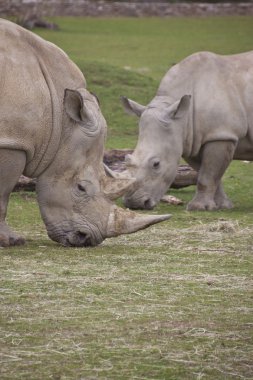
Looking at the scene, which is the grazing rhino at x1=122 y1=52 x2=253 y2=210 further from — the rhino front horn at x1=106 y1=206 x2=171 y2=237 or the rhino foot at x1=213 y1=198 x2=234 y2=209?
the rhino front horn at x1=106 y1=206 x2=171 y2=237

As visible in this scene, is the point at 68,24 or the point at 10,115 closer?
the point at 10,115

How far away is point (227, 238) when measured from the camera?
10.1 meters

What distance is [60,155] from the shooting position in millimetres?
9359

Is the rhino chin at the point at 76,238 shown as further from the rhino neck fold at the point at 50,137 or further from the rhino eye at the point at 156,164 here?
the rhino eye at the point at 156,164

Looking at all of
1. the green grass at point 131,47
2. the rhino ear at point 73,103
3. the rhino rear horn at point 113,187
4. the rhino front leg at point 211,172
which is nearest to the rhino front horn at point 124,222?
the rhino rear horn at point 113,187

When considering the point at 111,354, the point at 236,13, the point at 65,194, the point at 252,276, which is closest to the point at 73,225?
the point at 65,194

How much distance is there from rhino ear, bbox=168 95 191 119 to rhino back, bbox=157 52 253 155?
31 cm

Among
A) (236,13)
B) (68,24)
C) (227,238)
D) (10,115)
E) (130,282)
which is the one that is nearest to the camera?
(130,282)

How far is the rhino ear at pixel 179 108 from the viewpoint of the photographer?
12055 millimetres

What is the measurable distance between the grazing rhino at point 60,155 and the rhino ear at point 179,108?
104 inches

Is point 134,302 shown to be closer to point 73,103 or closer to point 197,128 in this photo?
point 73,103

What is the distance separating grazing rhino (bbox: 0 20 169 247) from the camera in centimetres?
920

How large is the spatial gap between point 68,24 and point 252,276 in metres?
24.0

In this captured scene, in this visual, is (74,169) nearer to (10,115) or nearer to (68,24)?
(10,115)
